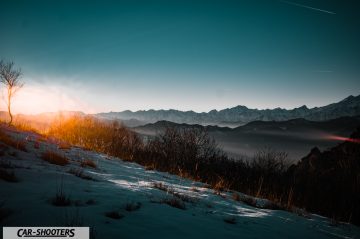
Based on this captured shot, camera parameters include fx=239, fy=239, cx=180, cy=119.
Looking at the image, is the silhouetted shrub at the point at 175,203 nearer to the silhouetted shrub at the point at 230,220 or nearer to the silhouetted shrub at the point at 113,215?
the silhouetted shrub at the point at 230,220

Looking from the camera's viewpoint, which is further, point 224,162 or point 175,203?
point 224,162

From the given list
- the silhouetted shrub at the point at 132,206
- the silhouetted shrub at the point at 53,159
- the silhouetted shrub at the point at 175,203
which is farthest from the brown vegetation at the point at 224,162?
the silhouetted shrub at the point at 132,206

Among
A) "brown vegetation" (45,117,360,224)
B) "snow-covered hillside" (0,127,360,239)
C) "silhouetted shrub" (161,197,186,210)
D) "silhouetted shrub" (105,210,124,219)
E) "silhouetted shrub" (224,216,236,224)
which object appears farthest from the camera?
"brown vegetation" (45,117,360,224)

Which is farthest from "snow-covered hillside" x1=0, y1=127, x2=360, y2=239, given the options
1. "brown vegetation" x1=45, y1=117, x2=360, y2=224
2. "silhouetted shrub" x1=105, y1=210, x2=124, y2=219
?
"brown vegetation" x1=45, y1=117, x2=360, y2=224

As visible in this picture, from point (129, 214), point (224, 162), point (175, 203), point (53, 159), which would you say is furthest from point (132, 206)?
point (224, 162)

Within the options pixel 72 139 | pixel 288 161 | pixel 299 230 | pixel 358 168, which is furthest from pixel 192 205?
pixel 288 161

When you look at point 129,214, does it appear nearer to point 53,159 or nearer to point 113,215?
point 113,215

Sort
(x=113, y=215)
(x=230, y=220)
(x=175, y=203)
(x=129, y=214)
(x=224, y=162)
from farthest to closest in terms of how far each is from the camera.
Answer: (x=224, y=162), (x=175, y=203), (x=230, y=220), (x=129, y=214), (x=113, y=215)

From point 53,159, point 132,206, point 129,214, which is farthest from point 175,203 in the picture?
point 53,159

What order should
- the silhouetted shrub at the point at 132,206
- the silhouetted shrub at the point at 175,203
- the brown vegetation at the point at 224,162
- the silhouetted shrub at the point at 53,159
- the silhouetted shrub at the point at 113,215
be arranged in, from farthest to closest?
1. the brown vegetation at the point at 224,162
2. the silhouetted shrub at the point at 53,159
3. the silhouetted shrub at the point at 175,203
4. the silhouetted shrub at the point at 132,206
5. the silhouetted shrub at the point at 113,215

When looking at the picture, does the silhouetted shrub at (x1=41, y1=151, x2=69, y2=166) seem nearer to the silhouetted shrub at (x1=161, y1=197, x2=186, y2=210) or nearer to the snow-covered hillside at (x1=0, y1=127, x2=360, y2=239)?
the snow-covered hillside at (x1=0, y1=127, x2=360, y2=239)

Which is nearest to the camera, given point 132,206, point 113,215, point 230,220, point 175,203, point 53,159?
point 113,215

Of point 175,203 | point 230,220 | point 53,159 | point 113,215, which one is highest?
point 53,159

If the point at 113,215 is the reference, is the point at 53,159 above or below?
above
